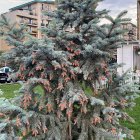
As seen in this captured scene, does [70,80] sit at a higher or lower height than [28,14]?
lower

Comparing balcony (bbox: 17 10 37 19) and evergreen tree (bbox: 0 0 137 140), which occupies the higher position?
balcony (bbox: 17 10 37 19)

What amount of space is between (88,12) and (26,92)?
113 cm

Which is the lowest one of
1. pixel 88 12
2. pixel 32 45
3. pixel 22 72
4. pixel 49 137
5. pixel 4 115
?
pixel 49 137

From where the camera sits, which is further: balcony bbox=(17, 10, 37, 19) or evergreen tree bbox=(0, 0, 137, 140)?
balcony bbox=(17, 10, 37, 19)

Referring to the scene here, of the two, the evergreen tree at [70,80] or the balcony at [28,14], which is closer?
the evergreen tree at [70,80]

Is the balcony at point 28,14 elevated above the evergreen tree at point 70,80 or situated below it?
above

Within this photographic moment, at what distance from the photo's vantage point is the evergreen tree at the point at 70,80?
381cm

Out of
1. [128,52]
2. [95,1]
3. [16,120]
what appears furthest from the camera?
[128,52]

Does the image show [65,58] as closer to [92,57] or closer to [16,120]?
[92,57]

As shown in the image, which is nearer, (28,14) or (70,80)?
(70,80)

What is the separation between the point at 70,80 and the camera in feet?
13.3

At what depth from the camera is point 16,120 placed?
371cm

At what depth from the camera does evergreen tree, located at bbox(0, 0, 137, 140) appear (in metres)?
3.81

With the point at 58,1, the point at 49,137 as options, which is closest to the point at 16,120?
the point at 49,137
